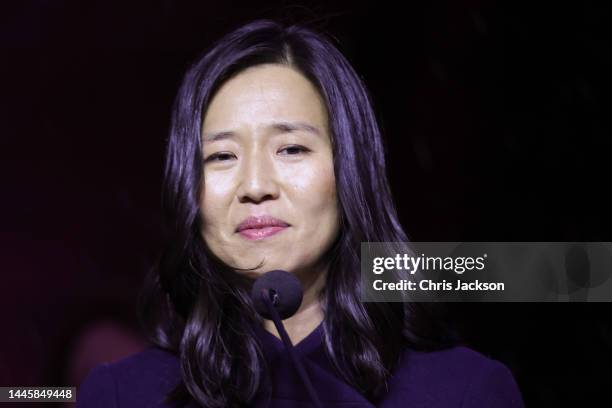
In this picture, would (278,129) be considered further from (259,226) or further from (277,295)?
(277,295)

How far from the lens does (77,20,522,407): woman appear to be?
109 centimetres

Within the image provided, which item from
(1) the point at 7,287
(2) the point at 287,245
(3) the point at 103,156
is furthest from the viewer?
(3) the point at 103,156

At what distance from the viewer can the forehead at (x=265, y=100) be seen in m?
1.12

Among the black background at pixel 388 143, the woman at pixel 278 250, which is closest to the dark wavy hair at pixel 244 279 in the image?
the woman at pixel 278 250

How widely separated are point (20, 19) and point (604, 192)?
113 centimetres

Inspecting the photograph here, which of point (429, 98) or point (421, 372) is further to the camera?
point (429, 98)

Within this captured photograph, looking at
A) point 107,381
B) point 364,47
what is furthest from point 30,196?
point 364,47

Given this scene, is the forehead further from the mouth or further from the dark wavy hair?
the mouth

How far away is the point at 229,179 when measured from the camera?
1.10m

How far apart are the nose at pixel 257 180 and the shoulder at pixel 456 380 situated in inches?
13.3

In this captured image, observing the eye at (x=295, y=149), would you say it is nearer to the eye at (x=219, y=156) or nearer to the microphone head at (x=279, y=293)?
the eye at (x=219, y=156)

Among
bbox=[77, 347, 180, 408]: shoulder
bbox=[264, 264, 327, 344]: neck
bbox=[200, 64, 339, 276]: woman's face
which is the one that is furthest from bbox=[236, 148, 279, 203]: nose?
bbox=[77, 347, 180, 408]: shoulder

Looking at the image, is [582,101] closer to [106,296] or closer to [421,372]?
[421,372]

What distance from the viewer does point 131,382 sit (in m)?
1.14
